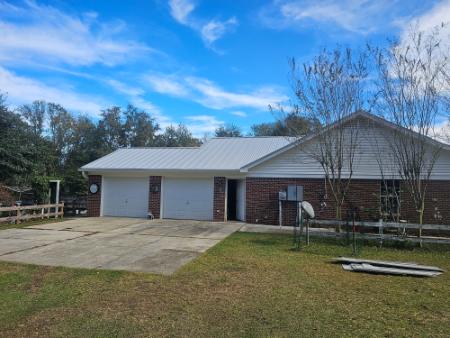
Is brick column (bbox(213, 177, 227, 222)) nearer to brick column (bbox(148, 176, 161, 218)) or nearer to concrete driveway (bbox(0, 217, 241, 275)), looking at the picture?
concrete driveway (bbox(0, 217, 241, 275))

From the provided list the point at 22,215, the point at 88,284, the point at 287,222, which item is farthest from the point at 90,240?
the point at 287,222

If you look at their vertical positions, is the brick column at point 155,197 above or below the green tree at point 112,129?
below

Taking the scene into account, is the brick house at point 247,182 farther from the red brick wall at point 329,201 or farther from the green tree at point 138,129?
the green tree at point 138,129

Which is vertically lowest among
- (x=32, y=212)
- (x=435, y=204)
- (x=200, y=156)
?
(x=32, y=212)

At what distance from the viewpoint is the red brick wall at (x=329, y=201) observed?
14711 mm

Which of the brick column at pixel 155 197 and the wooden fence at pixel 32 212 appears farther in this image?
the brick column at pixel 155 197

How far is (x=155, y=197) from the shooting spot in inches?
708

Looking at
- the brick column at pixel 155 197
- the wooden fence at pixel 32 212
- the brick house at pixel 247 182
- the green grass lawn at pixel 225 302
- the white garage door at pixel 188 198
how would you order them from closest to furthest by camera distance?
the green grass lawn at pixel 225 302 < the brick house at pixel 247 182 < the wooden fence at pixel 32 212 < the white garage door at pixel 188 198 < the brick column at pixel 155 197

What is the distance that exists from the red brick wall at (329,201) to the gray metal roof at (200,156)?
173 centimetres

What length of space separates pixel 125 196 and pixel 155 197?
1818 mm

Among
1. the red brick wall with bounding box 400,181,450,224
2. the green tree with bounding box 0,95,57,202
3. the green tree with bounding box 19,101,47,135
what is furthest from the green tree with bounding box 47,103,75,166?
the red brick wall with bounding box 400,181,450,224

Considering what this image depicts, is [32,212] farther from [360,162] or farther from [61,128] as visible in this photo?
[61,128]

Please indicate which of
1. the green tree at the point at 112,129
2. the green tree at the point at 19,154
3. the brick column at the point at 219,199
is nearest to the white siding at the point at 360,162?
the brick column at the point at 219,199

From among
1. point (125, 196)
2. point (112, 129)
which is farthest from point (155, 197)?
point (112, 129)
